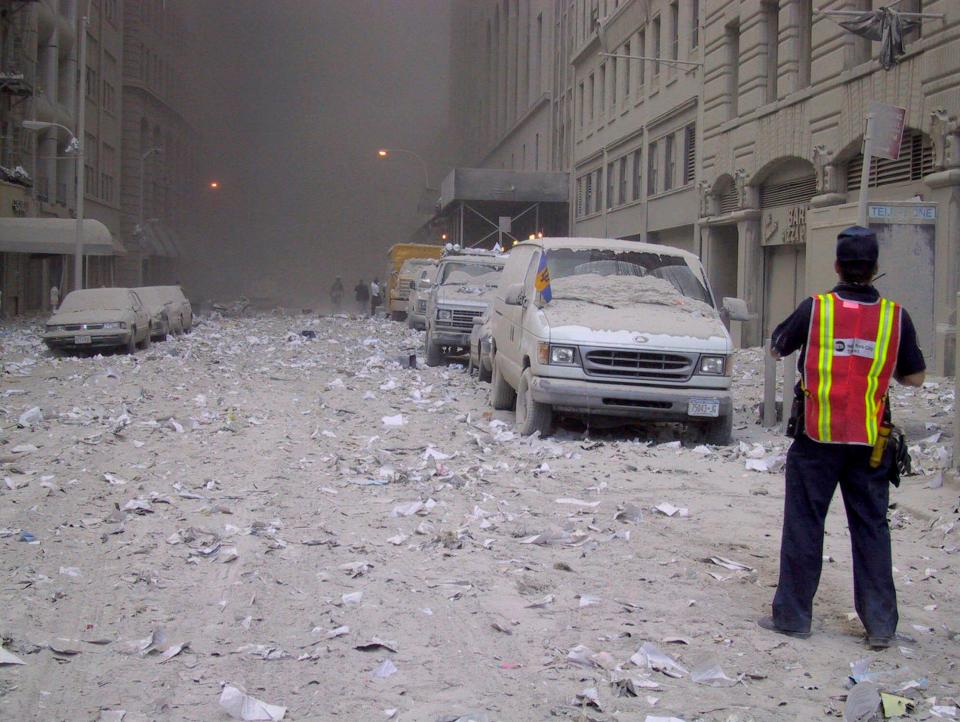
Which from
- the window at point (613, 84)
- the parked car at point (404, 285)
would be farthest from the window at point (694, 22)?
the parked car at point (404, 285)

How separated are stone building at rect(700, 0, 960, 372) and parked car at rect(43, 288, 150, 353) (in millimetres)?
13698

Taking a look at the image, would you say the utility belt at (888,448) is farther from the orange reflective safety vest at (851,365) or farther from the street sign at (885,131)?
the street sign at (885,131)

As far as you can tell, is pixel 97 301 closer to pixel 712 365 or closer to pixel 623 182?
pixel 712 365

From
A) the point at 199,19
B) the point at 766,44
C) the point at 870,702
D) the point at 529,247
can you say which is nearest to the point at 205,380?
the point at 529,247

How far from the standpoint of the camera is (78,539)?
6.72 metres

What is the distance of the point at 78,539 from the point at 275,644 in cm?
245

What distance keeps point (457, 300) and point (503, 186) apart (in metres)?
26.4

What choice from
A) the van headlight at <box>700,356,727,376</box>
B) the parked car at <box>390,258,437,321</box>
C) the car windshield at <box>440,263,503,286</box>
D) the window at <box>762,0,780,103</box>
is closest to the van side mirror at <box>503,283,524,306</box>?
the van headlight at <box>700,356,727,376</box>

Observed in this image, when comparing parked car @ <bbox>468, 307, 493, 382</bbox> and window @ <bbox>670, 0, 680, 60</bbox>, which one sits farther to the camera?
window @ <bbox>670, 0, 680, 60</bbox>

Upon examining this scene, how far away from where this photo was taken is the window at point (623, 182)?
1586 inches

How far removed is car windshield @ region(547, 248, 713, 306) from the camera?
11625 mm

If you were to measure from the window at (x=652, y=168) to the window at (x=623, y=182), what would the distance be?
10.6ft

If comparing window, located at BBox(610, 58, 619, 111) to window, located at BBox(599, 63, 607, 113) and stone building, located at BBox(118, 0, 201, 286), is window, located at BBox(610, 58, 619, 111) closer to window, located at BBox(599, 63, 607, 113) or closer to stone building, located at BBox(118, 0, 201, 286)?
window, located at BBox(599, 63, 607, 113)

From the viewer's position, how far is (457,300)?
65.9 feet
